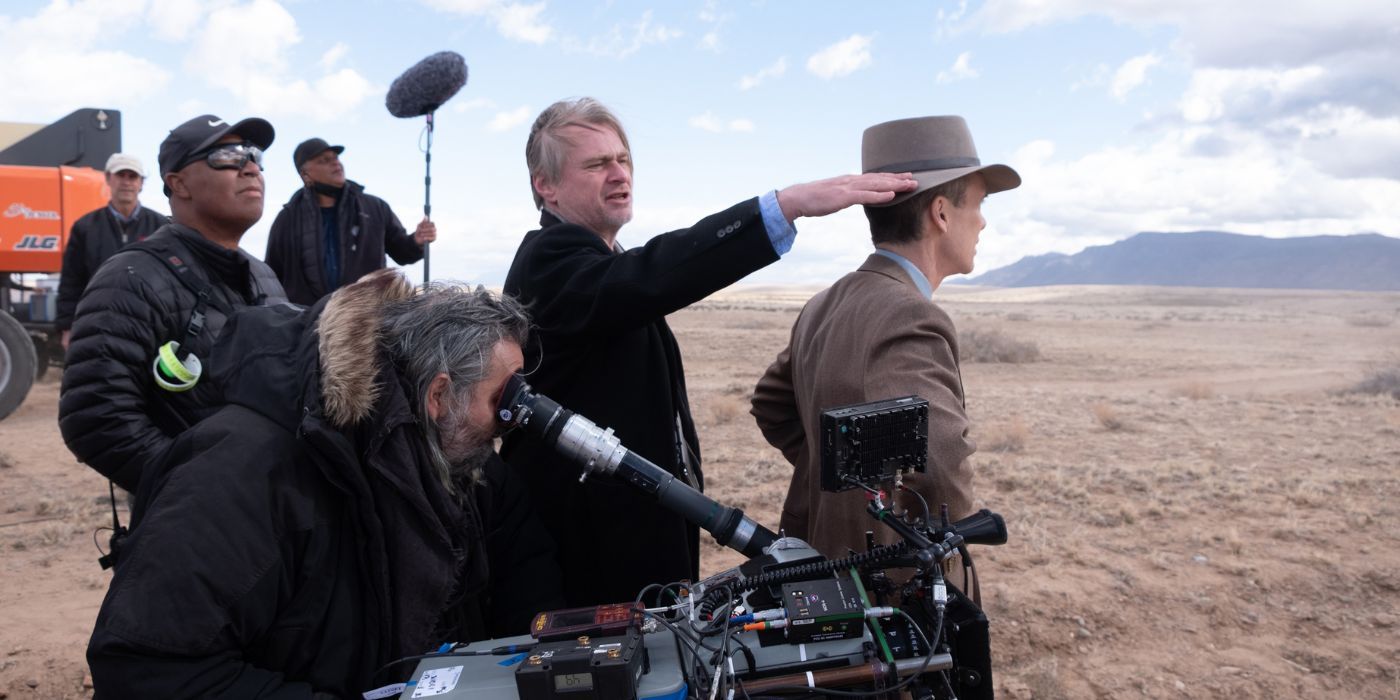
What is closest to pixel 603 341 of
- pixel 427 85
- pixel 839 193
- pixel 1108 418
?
pixel 839 193

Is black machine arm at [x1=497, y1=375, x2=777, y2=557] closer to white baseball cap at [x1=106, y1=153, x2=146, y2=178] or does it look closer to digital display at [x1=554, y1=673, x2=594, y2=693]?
digital display at [x1=554, y1=673, x2=594, y2=693]

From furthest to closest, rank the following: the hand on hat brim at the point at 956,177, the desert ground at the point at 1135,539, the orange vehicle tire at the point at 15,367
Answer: the orange vehicle tire at the point at 15,367
the desert ground at the point at 1135,539
the hand on hat brim at the point at 956,177

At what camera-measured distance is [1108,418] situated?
1103 cm

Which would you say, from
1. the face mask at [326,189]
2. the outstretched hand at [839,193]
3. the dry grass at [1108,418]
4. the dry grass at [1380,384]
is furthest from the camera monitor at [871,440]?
the dry grass at [1380,384]

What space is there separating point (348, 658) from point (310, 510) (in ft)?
1.08

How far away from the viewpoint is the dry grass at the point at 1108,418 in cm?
1084

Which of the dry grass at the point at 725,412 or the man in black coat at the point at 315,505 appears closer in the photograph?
the man in black coat at the point at 315,505

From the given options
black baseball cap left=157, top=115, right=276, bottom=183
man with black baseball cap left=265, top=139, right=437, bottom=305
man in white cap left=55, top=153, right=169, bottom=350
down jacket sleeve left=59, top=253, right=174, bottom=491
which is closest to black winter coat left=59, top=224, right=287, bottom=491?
down jacket sleeve left=59, top=253, right=174, bottom=491

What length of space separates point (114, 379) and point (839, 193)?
7.55 feet

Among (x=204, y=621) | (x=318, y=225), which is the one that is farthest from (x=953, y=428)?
(x=318, y=225)

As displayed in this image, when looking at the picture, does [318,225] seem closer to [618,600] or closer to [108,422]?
[108,422]

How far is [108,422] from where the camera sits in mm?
2945

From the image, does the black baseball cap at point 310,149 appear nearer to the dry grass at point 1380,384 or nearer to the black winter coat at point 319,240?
the black winter coat at point 319,240

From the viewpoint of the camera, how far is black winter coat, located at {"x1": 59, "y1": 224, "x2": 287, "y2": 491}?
2941mm
